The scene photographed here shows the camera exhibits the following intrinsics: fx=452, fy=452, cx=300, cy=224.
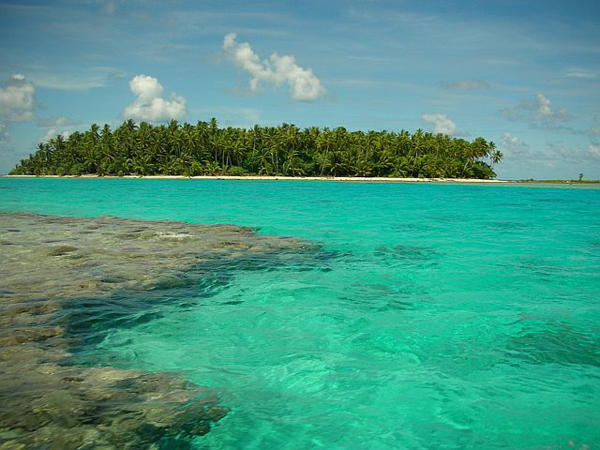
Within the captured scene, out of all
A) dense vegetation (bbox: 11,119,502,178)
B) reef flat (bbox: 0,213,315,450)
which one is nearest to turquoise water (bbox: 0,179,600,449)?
reef flat (bbox: 0,213,315,450)

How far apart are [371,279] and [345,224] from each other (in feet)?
42.1

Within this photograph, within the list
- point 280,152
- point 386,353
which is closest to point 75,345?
point 386,353

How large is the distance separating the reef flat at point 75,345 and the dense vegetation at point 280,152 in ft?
337

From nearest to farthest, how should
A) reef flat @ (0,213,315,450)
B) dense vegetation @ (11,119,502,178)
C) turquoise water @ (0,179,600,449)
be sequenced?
reef flat @ (0,213,315,450) < turquoise water @ (0,179,600,449) < dense vegetation @ (11,119,502,178)

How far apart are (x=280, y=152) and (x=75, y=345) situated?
375 feet

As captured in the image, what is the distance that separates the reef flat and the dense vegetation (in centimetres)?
10274

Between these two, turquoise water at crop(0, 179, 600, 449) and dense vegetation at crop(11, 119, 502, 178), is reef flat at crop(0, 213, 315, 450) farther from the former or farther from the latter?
dense vegetation at crop(11, 119, 502, 178)

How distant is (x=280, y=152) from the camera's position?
119m

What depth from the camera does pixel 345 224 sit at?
2456 cm

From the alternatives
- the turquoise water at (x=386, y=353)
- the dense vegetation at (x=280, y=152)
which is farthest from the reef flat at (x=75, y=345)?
the dense vegetation at (x=280, y=152)

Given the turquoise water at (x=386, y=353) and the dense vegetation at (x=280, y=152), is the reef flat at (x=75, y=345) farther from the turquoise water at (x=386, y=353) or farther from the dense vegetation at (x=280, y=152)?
the dense vegetation at (x=280, y=152)

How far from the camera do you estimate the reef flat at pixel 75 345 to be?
14.5 ft

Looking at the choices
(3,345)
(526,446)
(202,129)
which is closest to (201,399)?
(3,345)

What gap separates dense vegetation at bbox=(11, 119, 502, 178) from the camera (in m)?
117
